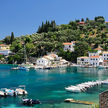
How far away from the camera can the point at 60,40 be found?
10850 cm

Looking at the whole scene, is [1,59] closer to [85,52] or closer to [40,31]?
[40,31]

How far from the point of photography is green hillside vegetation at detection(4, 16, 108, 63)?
317 feet

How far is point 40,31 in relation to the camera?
416 ft

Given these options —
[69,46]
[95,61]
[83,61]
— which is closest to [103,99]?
[95,61]

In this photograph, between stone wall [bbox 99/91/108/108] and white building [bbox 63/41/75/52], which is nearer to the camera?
stone wall [bbox 99/91/108/108]

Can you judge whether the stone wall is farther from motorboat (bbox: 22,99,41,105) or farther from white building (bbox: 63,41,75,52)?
white building (bbox: 63,41,75,52)

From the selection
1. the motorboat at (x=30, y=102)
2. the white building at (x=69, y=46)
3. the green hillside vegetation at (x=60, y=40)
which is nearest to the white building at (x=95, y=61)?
the green hillside vegetation at (x=60, y=40)

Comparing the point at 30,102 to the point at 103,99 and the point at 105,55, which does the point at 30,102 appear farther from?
the point at 105,55

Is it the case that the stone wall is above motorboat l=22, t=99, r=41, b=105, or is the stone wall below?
above

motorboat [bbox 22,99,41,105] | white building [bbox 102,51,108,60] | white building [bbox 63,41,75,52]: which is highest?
white building [bbox 63,41,75,52]

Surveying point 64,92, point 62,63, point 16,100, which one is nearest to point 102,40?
point 62,63

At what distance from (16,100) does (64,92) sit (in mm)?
8310

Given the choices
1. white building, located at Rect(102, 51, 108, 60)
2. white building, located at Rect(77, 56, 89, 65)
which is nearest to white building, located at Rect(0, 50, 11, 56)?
white building, located at Rect(77, 56, 89, 65)

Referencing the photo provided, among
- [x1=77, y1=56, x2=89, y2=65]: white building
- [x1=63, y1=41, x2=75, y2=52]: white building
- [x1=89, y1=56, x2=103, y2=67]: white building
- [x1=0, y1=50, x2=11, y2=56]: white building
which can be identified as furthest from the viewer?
[x1=0, y1=50, x2=11, y2=56]: white building
